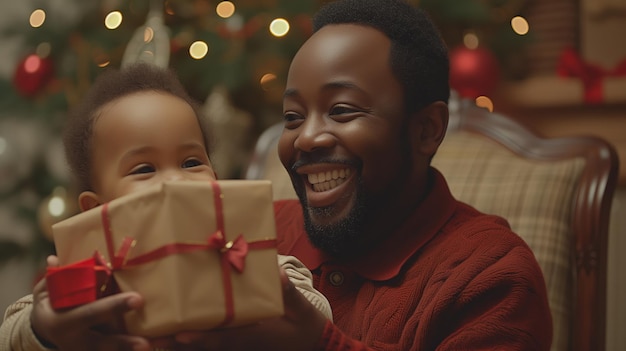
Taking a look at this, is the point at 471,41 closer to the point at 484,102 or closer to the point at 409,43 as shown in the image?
the point at 484,102

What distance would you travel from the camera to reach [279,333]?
89cm

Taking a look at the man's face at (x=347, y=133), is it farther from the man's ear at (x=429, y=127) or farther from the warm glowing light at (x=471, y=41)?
the warm glowing light at (x=471, y=41)

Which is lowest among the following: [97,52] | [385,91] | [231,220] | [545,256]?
[545,256]

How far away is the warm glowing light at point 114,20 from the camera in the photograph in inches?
108

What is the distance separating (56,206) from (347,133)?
1.77 metres

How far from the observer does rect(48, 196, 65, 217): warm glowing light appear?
2645mm

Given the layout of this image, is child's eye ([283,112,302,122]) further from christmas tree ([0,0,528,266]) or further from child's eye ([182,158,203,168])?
christmas tree ([0,0,528,266])

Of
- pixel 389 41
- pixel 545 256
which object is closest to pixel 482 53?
pixel 545 256

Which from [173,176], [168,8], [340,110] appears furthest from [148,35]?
[173,176]

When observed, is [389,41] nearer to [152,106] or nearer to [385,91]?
[385,91]

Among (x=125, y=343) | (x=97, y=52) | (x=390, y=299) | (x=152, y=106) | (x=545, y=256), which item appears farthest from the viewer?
(x=97, y=52)

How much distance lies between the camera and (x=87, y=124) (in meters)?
1.12

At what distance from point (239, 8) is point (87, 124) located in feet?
5.14

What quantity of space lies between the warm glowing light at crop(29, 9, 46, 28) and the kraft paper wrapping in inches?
89.1
